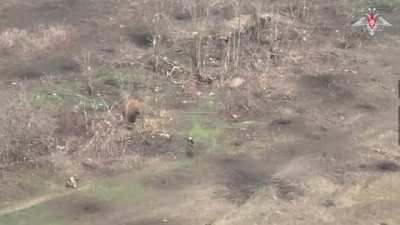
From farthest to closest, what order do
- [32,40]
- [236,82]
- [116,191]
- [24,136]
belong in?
[32,40] → [236,82] → [24,136] → [116,191]

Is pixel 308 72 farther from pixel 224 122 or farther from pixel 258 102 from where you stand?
pixel 224 122

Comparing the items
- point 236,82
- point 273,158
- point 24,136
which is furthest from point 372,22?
point 24,136

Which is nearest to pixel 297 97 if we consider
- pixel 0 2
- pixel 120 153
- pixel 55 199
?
pixel 120 153

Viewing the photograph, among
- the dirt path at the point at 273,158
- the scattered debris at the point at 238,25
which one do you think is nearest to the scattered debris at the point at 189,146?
the dirt path at the point at 273,158

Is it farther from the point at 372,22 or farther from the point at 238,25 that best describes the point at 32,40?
the point at 372,22

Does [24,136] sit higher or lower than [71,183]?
higher

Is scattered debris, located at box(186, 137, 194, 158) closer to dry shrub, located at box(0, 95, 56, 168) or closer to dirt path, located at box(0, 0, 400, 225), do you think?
dirt path, located at box(0, 0, 400, 225)

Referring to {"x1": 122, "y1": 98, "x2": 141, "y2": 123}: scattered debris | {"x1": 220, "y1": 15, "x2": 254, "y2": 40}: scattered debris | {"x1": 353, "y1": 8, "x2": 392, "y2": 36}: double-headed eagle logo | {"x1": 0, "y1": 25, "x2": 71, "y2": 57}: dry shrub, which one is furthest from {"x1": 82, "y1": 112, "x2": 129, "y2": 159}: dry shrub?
{"x1": 353, "y1": 8, "x2": 392, "y2": 36}: double-headed eagle logo

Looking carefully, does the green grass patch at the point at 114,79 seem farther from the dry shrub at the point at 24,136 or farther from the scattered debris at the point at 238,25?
the scattered debris at the point at 238,25
